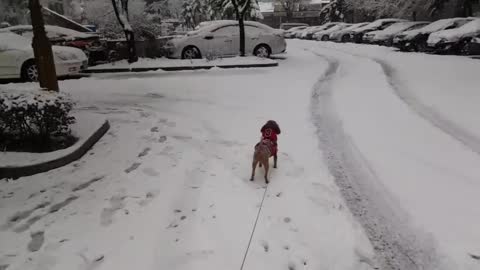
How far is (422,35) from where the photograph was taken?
17.7 m

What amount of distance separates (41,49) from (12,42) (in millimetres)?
6539

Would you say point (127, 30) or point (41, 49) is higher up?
point (127, 30)

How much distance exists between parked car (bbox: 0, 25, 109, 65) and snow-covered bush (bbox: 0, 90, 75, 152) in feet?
30.2

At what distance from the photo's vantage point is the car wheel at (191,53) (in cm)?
1501

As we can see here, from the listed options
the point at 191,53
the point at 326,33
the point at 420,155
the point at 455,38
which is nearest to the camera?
the point at 420,155

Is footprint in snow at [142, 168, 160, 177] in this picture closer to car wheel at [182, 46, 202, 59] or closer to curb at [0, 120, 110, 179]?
curb at [0, 120, 110, 179]

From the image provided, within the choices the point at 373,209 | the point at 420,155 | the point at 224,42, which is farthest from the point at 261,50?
the point at 373,209

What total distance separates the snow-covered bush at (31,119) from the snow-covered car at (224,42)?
10018mm

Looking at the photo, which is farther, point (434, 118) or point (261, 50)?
point (261, 50)

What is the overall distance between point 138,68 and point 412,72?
8.88m

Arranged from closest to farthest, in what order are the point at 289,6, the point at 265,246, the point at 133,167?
the point at 265,246
the point at 133,167
the point at 289,6

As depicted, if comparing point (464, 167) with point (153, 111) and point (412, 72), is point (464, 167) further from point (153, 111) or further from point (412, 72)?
point (412, 72)

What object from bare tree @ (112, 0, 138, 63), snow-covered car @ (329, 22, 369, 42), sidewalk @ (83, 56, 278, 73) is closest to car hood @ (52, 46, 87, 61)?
sidewalk @ (83, 56, 278, 73)

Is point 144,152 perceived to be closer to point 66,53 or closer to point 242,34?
point 66,53
